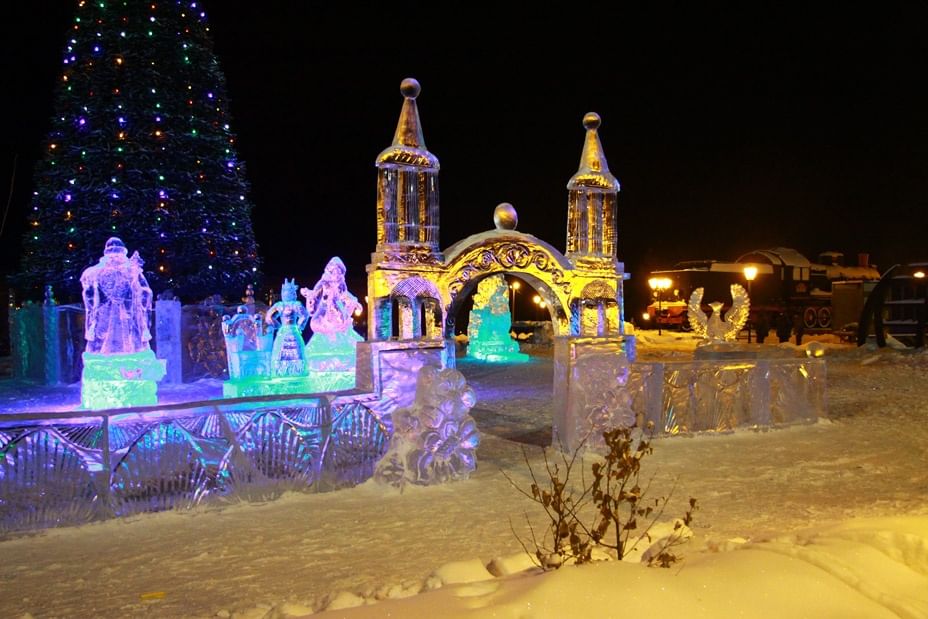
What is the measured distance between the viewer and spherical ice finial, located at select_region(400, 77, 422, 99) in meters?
7.46

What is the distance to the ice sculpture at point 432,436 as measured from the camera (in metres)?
6.22

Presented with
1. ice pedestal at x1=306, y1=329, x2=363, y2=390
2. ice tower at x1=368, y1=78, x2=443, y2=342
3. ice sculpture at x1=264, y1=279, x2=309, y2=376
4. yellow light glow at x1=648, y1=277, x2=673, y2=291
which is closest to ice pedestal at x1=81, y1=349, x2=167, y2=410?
ice sculpture at x1=264, y1=279, x2=309, y2=376

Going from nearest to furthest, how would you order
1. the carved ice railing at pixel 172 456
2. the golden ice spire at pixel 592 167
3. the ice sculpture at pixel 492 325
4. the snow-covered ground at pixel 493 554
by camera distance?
1. the snow-covered ground at pixel 493 554
2. the carved ice railing at pixel 172 456
3. the golden ice spire at pixel 592 167
4. the ice sculpture at pixel 492 325

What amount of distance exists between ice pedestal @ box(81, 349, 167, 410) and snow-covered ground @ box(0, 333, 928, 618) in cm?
546

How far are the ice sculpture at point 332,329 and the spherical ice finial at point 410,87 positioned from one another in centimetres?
480

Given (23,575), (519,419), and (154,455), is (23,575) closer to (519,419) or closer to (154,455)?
(154,455)

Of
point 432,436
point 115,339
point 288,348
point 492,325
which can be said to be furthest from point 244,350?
point 492,325

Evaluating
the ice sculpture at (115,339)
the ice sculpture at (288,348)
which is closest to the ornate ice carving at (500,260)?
the ice sculpture at (288,348)

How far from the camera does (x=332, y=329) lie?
11.8 m

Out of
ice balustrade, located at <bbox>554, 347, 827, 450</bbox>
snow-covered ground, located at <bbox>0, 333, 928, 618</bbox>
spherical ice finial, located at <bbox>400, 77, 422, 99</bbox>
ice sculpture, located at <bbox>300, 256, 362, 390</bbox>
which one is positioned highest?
spherical ice finial, located at <bbox>400, 77, 422, 99</bbox>

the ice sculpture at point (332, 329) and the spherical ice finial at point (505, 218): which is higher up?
the spherical ice finial at point (505, 218)

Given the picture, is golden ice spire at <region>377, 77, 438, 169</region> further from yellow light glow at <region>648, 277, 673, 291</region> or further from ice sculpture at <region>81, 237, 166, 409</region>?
yellow light glow at <region>648, 277, 673, 291</region>

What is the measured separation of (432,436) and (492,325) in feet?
46.1

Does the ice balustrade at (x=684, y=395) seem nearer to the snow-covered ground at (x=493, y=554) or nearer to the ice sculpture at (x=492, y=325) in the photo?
the snow-covered ground at (x=493, y=554)
